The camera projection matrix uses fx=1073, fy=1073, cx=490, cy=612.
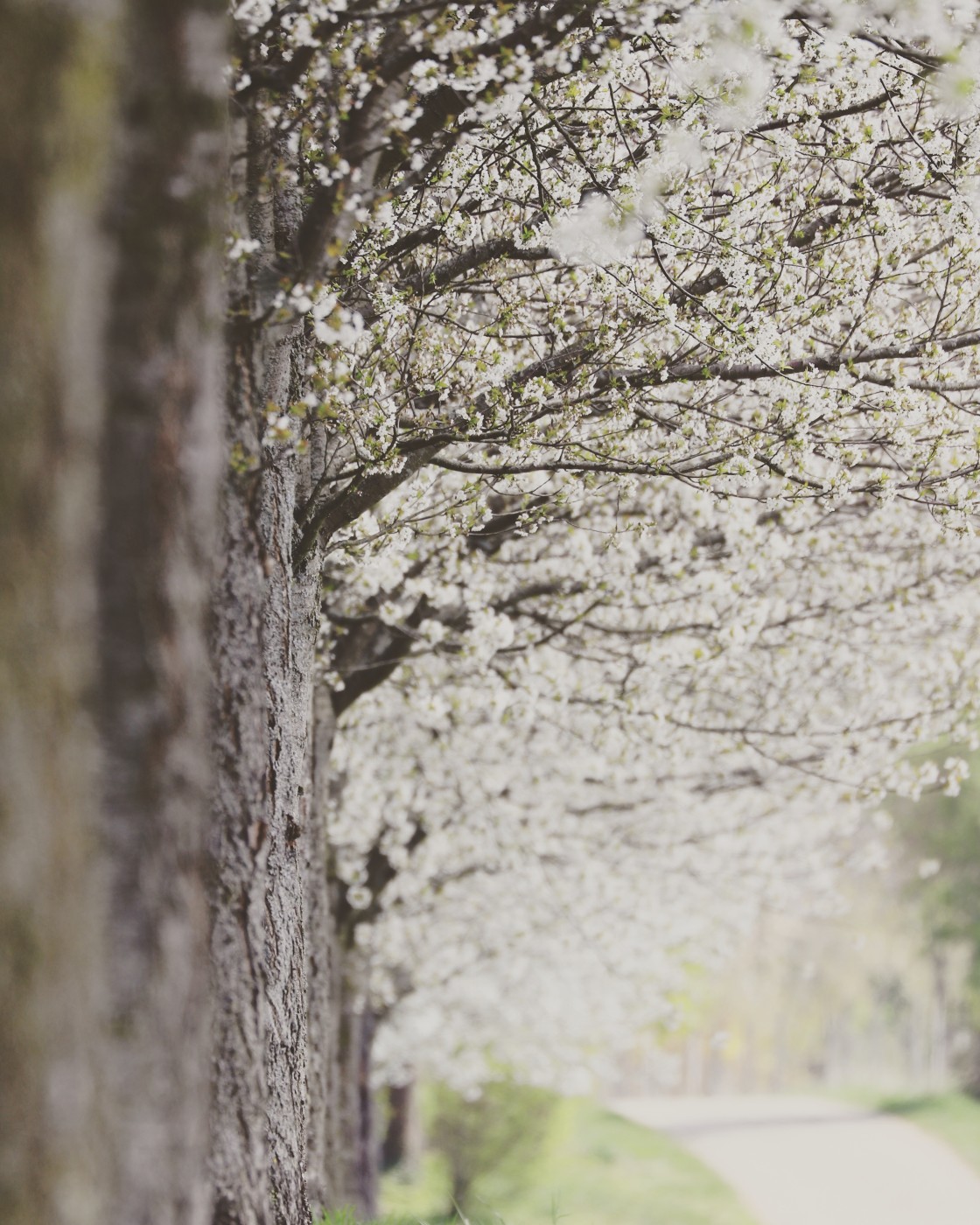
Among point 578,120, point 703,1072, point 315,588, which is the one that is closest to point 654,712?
point 315,588

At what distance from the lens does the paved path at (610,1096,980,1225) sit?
1473 centimetres

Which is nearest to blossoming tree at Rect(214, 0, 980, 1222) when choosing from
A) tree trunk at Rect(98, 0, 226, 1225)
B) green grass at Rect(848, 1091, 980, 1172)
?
tree trunk at Rect(98, 0, 226, 1225)

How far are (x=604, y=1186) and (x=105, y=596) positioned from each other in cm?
1908

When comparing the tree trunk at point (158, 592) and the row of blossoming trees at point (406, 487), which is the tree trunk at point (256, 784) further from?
the tree trunk at point (158, 592)

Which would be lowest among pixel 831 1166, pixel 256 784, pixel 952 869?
pixel 831 1166

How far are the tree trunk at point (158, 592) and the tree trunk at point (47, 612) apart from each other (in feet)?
0.23

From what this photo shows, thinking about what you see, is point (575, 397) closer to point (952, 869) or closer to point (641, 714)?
point (641, 714)

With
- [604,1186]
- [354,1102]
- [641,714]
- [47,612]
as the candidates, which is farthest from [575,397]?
[604,1186]

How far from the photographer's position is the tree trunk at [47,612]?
2.21 metres

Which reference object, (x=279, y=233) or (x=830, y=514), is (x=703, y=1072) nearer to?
(x=830, y=514)

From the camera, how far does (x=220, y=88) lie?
2.54 meters

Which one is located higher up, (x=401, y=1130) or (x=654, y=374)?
(x=654, y=374)

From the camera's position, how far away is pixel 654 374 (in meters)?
5.17

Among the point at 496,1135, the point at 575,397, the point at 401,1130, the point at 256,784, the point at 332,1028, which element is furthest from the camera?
the point at 401,1130
